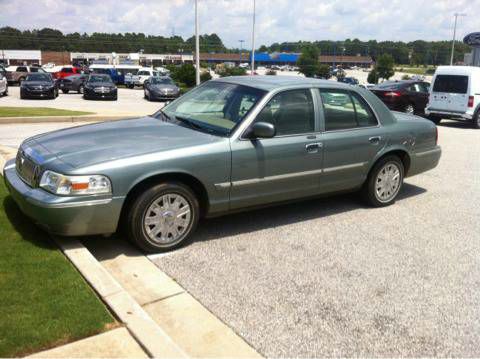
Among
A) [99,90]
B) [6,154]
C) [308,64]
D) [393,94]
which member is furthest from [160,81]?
[308,64]

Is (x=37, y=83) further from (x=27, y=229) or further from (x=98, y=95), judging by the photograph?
(x=27, y=229)

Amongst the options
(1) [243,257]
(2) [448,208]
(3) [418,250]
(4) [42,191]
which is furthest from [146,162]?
(2) [448,208]

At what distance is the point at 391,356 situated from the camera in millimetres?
3209

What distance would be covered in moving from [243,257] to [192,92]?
8.08 ft

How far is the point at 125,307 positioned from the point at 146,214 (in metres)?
1.26

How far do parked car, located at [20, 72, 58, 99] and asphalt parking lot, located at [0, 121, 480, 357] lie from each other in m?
20.7

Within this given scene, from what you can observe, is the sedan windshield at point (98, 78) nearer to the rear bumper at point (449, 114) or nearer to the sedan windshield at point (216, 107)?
the rear bumper at point (449, 114)

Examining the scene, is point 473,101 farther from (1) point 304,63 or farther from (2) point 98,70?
(1) point 304,63

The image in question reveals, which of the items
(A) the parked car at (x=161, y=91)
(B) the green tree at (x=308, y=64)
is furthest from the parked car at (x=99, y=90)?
(B) the green tree at (x=308, y=64)

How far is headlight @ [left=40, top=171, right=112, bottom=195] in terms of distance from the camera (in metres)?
4.13

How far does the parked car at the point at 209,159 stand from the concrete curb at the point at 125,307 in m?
0.27

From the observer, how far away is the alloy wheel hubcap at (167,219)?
4.54 meters

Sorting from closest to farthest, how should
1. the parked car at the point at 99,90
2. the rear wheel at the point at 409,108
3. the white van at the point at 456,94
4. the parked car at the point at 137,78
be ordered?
the white van at the point at 456,94 < the rear wheel at the point at 409,108 < the parked car at the point at 99,90 < the parked car at the point at 137,78

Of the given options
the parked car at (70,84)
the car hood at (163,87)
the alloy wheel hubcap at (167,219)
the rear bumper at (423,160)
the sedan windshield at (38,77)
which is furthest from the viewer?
the parked car at (70,84)
